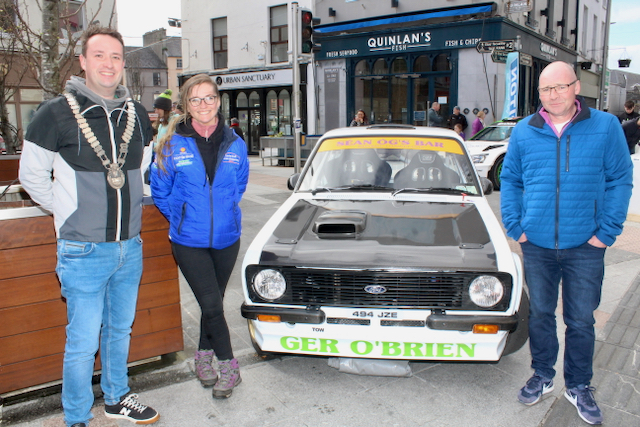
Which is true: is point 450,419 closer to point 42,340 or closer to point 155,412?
point 155,412

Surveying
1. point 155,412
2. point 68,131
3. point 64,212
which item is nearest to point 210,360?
A: point 155,412

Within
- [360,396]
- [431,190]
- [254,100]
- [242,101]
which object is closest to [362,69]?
[254,100]

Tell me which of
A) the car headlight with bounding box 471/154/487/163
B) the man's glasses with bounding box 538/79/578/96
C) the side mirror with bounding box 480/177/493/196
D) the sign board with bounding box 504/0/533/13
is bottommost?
the car headlight with bounding box 471/154/487/163

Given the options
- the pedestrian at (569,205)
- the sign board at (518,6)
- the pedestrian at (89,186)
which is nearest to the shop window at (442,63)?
the sign board at (518,6)

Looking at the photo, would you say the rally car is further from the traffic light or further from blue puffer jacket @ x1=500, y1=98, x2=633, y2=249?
the traffic light

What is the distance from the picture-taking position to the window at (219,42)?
24328 millimetres

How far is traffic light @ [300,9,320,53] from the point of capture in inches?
376

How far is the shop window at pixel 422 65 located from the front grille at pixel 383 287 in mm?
17313

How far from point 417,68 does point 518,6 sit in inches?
153

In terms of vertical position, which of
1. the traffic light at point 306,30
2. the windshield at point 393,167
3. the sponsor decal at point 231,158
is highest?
the traffic light at point 306,30

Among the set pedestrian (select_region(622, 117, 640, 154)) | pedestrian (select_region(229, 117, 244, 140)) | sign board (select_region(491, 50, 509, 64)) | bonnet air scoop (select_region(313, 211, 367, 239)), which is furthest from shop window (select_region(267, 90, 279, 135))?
bonnet air scoop (select_region(313, 211, 367, 239))

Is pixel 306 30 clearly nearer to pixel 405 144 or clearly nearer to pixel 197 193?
pixel 405 144

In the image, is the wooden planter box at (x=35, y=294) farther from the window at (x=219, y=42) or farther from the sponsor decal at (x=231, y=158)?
the window at (x=219, y=42)

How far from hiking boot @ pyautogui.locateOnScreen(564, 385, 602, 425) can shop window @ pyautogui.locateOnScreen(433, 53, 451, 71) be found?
1691 centimetres
